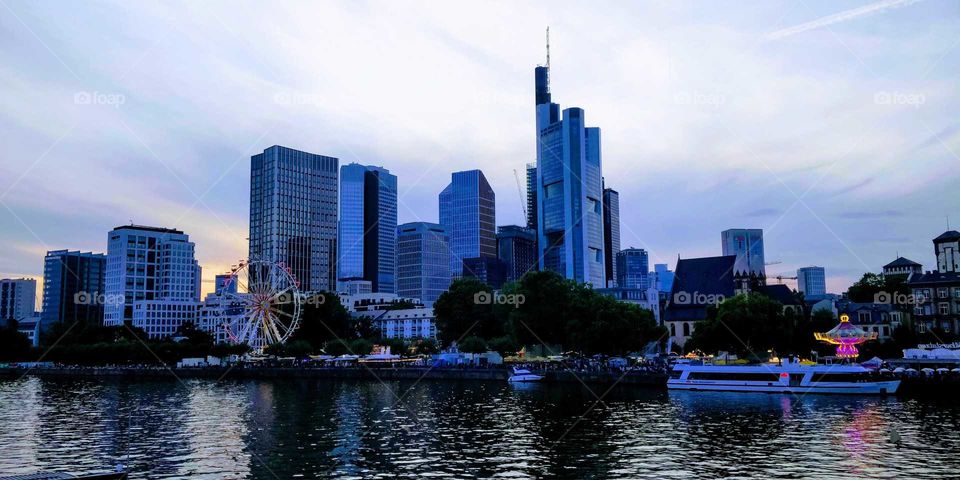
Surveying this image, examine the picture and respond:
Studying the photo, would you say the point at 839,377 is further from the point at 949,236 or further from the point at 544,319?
the point at 949,236

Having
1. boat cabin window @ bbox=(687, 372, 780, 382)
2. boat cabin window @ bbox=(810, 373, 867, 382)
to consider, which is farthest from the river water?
boat cabin window @ bbox=(687, 372, 780, 382)

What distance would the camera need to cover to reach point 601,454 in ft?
139

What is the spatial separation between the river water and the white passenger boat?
13.7 feet

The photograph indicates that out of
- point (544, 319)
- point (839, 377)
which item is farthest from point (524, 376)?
point (839, 377)

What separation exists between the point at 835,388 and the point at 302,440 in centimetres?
5647

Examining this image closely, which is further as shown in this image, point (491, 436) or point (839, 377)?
point (839, 377)

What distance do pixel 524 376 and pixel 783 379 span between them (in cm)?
3576

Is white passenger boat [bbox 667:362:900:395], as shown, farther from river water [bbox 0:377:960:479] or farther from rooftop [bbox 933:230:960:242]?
rooftop [bbox 933:230:960:242]

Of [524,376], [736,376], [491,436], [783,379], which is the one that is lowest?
[491,436]

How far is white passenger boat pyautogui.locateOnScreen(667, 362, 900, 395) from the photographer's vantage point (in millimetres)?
76875

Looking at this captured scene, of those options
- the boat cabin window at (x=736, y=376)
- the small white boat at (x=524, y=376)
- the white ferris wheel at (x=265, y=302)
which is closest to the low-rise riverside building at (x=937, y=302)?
the boat cabin window at (x=736, y=376)

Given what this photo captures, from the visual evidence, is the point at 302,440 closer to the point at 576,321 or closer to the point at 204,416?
the point at 204,416

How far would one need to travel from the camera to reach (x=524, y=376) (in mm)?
105250

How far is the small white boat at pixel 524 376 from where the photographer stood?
105 meters
